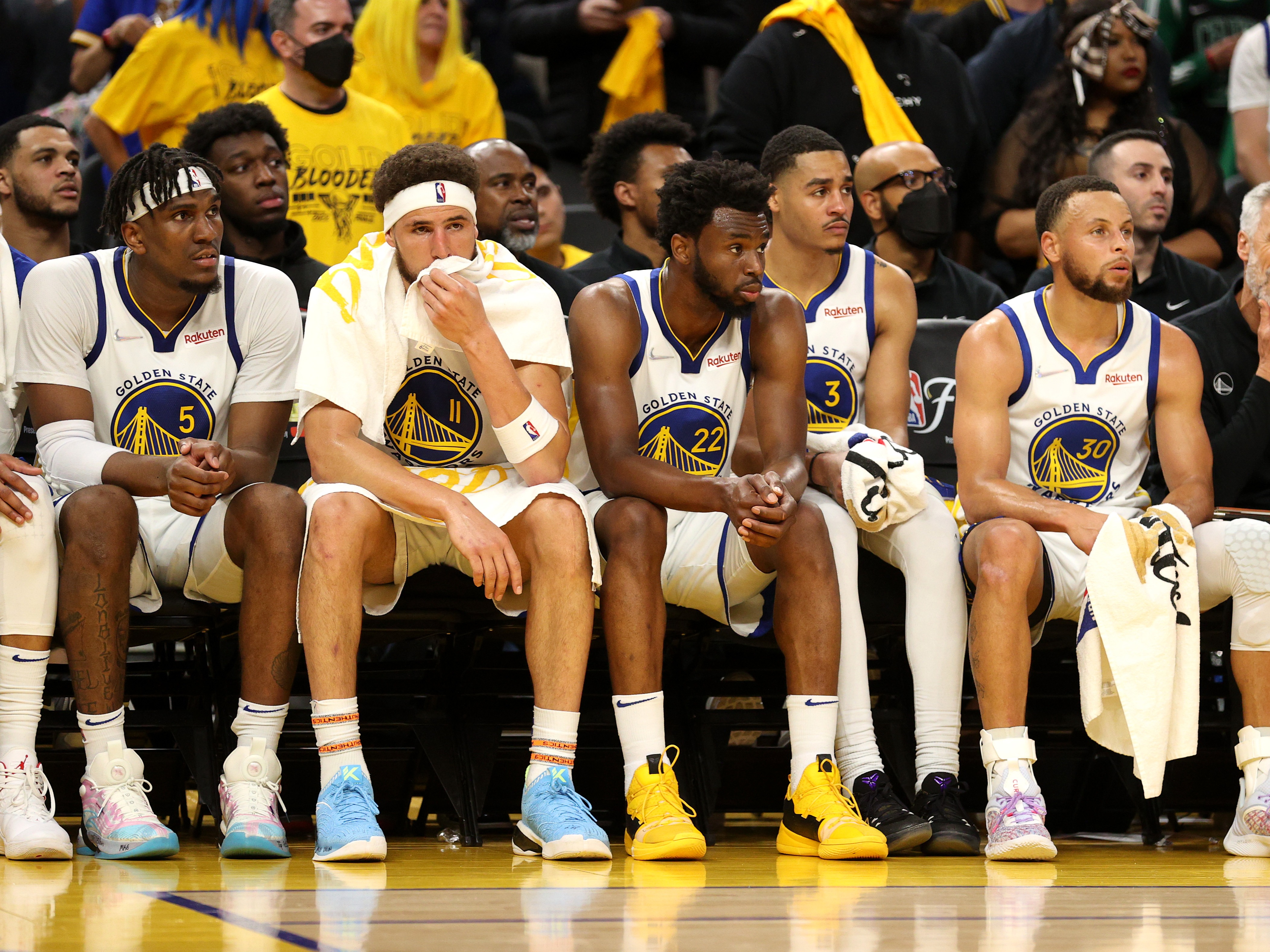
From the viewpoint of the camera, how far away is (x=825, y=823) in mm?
3631

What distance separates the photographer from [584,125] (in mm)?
7270

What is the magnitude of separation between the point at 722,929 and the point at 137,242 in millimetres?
2541

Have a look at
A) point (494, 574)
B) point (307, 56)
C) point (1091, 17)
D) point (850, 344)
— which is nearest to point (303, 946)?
point (494, 574)

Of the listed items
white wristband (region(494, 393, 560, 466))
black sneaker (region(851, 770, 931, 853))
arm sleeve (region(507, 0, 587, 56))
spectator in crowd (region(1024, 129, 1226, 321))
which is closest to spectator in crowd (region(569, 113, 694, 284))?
arm sleeve (region(507, 0, 587, 56))

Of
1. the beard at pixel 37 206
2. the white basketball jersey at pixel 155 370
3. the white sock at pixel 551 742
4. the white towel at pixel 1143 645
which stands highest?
the beard at pixel 37 206

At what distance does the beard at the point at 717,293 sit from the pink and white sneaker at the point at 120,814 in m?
1.82

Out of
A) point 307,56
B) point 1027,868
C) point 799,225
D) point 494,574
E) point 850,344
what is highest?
point 307,56

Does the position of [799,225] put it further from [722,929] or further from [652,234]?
[722,929]

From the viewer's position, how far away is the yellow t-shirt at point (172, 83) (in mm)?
6293

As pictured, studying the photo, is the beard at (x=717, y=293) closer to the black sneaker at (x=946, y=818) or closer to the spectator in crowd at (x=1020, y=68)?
the black sneaker at (x=946, y=818)

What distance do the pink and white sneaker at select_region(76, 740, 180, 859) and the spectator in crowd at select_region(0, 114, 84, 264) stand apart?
2.09 metres

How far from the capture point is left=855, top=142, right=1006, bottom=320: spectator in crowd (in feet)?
18.0

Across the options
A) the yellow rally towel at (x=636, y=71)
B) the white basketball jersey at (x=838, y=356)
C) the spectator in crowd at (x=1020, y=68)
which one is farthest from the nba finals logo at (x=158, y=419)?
the spectator in crowd at (x=1020, y=68)

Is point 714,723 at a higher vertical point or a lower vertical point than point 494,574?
lower
